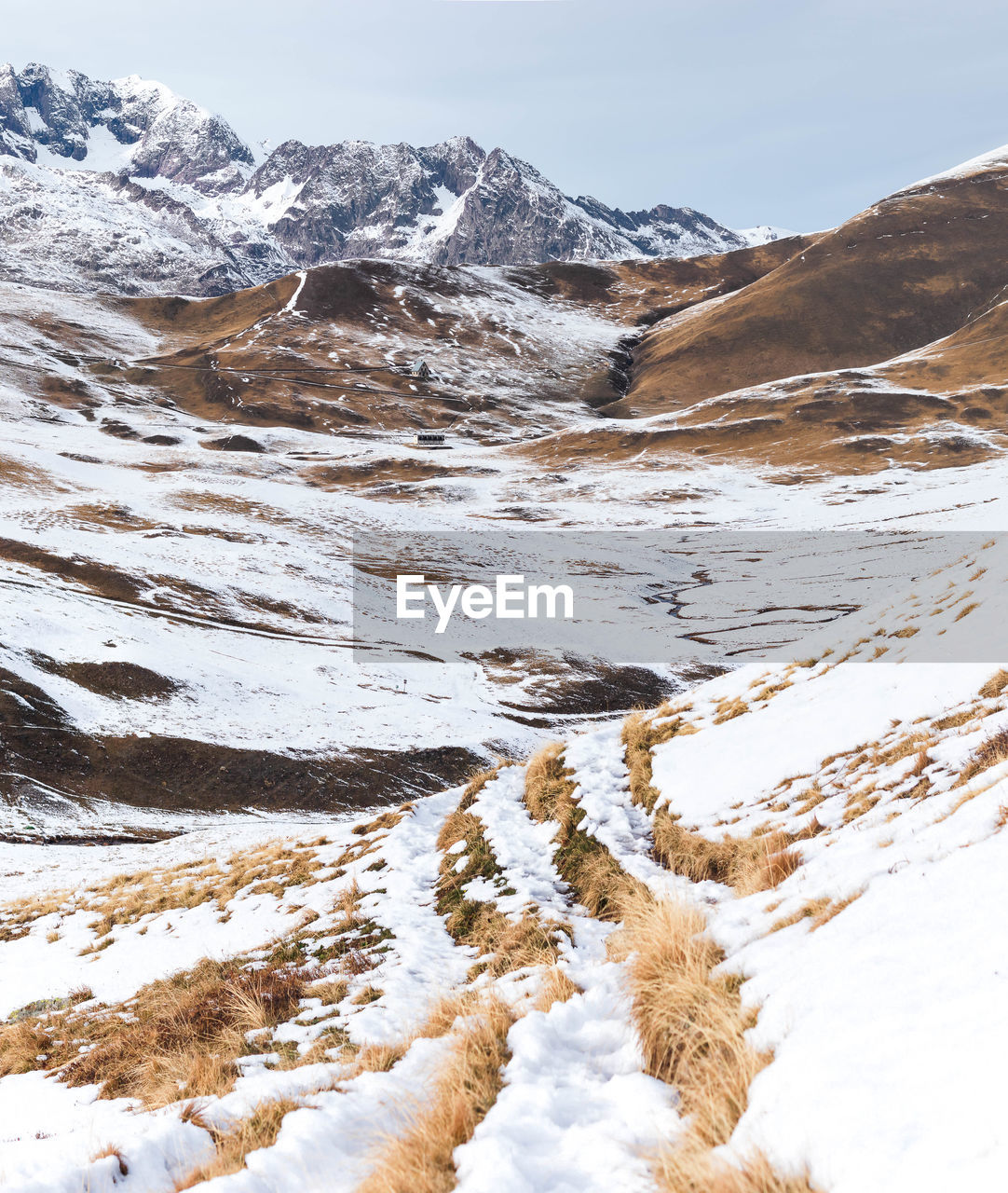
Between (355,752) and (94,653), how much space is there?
14.0m

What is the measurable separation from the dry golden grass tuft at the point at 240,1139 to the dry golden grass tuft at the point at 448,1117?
965 mm

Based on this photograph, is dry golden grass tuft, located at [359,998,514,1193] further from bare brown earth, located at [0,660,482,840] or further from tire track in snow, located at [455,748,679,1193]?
bare brown earth, located at [0,660,482,840]

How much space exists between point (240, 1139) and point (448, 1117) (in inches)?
57.6

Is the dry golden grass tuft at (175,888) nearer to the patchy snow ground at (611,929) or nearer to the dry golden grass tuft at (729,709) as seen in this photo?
the patchy snow ground at (611,929)

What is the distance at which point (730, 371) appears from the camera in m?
170

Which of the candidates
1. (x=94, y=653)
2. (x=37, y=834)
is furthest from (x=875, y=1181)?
(x=94, y=653)

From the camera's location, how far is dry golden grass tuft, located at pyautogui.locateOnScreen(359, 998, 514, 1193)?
3357 mm

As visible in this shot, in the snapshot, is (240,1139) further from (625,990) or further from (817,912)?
(817,912)

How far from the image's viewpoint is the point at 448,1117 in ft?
12.5

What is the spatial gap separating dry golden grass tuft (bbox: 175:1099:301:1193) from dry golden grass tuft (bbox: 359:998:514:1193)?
0.96 metres

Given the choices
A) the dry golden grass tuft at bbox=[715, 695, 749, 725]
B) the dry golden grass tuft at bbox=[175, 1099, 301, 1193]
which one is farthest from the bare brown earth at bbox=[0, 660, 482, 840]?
the dry golden grass tuft at bbox=[175, 1099, 301, 1193]

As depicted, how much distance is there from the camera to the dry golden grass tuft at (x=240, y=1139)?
154 inches

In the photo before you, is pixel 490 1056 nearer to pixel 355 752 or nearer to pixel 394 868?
pixel 394 868

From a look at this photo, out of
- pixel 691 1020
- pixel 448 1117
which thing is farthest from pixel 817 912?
pixel 448 1117
